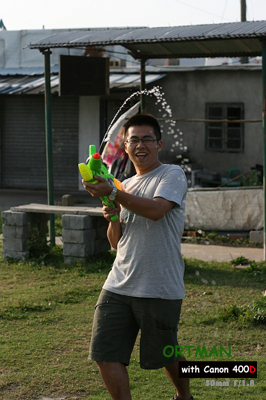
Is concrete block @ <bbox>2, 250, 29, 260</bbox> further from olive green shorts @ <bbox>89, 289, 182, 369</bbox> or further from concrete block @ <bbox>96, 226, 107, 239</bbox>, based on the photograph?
olive green shorts @ <bbox>89, 289, 182, 369</bbox>

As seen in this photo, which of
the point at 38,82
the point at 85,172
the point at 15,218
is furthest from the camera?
the point at 38,82

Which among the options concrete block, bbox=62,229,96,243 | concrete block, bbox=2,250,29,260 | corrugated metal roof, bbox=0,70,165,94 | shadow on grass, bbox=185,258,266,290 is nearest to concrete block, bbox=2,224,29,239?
concrete block, bbox=2,250,29,260

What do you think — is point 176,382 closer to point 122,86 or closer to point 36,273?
point 36,273

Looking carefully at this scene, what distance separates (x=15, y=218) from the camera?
352 inches

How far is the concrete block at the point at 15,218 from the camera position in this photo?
892 centimetres

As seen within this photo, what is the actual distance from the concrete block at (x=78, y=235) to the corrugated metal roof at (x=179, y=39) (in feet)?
9.11

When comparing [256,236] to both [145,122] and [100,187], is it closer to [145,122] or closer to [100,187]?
[145,122]

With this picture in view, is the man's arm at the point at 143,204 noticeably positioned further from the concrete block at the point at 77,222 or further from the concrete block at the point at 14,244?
the concrete block at the point at 14,244

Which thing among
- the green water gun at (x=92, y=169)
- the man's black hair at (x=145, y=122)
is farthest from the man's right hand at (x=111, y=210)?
the man's black hair at (x=145, y=122)

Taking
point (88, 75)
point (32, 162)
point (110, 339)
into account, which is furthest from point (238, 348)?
point (32, 162)

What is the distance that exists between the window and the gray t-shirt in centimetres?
1331

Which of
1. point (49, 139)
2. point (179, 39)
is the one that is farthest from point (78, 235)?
point (179, 39)

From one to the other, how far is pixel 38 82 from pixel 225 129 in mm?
5730

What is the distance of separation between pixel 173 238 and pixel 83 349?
2.17 meters
